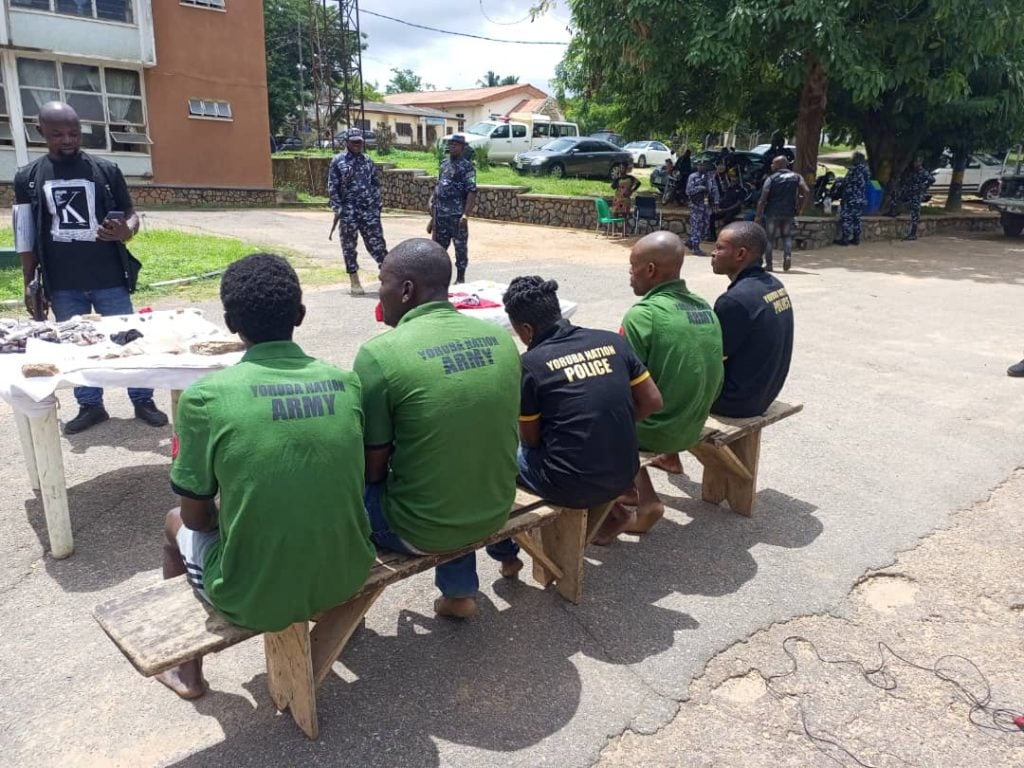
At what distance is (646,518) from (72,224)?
Answer: 3677 millimetres

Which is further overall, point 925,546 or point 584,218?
point 584,218

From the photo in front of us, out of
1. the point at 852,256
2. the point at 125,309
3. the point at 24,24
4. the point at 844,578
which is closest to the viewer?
the point at 844,578

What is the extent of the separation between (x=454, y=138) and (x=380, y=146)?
27421 mm

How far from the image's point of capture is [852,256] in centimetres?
1413

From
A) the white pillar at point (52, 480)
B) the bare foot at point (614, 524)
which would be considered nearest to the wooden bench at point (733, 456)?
the bare foot at point (614, 524)

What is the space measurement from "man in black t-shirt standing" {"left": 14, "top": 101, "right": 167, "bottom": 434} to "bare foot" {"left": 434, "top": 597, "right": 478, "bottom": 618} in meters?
3.09

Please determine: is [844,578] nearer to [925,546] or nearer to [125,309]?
[925,546]

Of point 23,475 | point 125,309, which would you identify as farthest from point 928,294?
point 23,475

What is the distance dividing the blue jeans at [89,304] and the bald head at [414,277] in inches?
105

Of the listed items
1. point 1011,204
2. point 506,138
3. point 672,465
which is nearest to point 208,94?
point 506,138

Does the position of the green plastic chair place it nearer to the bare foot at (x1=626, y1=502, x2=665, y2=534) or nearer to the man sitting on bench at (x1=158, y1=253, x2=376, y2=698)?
the bare foot at (x1=626, y1=502, x2=665, y2=534)

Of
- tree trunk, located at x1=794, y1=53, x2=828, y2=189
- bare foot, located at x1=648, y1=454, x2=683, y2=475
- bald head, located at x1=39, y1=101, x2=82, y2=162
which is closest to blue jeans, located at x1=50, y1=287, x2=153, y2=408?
bald head, located at x1=39, y1=101, x2=82, y2=162

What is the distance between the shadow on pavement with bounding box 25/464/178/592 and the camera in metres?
3.38

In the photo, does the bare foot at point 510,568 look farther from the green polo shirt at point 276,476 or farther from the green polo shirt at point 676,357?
the green polo shirt at point 276,476
